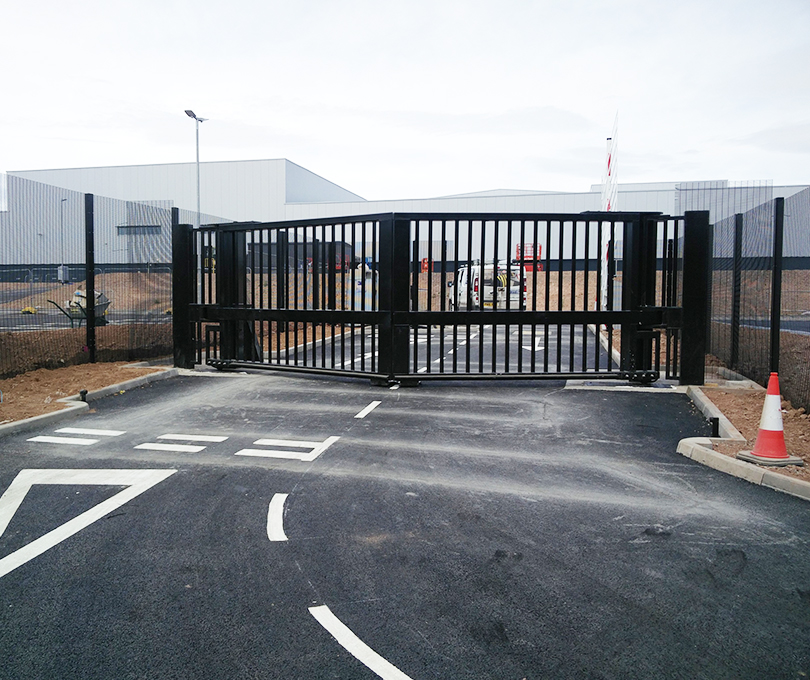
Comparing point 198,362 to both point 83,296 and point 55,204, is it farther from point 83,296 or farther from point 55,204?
point 55,204

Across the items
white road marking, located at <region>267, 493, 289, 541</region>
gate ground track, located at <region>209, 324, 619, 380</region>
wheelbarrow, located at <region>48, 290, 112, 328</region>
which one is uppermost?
wheelbarrow, located at <region>48, 290, 112, 328</region>

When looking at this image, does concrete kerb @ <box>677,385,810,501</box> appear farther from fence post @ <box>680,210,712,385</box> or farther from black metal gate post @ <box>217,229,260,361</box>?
black metal gate post @ <box>217,229,260,361</box>

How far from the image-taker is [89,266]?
12.0 metres

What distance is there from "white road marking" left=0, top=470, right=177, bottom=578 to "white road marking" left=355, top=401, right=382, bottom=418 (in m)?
3.07

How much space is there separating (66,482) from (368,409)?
420cm

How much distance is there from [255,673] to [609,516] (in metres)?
3.02

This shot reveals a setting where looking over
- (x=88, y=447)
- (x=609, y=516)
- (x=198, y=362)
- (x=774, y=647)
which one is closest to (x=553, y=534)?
(x=609, y=516)

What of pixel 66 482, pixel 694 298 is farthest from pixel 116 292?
pixel 694 298

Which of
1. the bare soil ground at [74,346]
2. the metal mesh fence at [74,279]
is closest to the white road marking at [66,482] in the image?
the bare soil ground at [74,346]

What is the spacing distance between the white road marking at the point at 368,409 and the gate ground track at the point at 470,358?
1.02 metres

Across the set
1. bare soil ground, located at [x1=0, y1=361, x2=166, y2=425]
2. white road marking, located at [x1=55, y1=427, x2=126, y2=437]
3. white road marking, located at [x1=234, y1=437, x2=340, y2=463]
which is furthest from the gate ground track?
white road marking, located at [x1=55, y1=427, x2=126, y2=437]

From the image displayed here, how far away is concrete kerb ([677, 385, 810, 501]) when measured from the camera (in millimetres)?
5410

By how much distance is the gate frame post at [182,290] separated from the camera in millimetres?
12586

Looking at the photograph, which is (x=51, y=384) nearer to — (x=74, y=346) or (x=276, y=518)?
(x=74, y=346)
